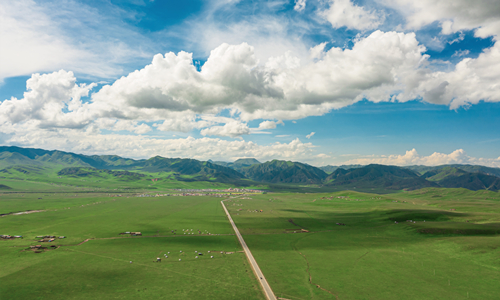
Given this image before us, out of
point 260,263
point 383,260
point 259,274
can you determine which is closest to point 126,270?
point 259,274

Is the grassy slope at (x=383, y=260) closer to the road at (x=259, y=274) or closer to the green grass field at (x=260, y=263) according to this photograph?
the green grass field at (x=260, y=263)

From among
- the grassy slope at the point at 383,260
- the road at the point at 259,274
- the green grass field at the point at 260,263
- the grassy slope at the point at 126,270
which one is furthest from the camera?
the grassy slope at the point at 383,260

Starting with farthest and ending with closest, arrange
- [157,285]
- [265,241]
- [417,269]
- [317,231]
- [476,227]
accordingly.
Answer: [317,231]
[476,227]
[265,241]
[417,269]
[157,285]

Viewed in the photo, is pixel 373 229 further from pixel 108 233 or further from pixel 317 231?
pixel 108 233

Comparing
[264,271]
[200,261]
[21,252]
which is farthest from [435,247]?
[21,252]

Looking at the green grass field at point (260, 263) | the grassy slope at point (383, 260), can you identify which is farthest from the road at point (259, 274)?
the grassy slope at point (383, 260)

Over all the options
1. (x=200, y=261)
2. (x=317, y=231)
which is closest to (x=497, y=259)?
(x=317, y=231)

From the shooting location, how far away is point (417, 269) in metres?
81.6

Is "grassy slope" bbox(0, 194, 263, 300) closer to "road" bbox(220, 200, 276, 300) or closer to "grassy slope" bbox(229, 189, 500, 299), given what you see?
"road" bbox(220, 200, 276, 300)

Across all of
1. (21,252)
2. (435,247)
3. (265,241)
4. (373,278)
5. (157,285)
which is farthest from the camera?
(265,241)

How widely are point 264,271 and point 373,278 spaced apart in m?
33.6

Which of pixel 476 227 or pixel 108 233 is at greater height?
pixel 476 227

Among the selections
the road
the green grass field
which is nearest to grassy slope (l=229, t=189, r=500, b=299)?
the green grass field

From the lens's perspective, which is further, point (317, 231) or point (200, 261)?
point (317, 231)
